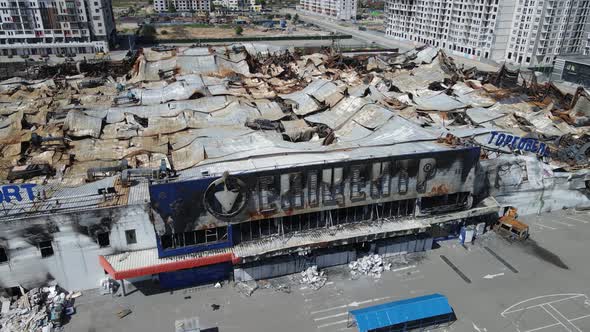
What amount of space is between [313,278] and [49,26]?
11927 centimetres

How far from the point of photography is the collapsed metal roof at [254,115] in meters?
38.9

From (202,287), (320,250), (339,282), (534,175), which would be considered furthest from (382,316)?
(534,175)

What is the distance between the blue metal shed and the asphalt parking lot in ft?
4.84

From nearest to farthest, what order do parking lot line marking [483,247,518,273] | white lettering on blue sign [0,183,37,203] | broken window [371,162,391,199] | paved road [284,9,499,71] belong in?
white lettering on blue sign [0,183,37,203] < broken window [371,162,391,199] < parking lot line marking [483,247,518,273] < paved road [284,9,499,71]

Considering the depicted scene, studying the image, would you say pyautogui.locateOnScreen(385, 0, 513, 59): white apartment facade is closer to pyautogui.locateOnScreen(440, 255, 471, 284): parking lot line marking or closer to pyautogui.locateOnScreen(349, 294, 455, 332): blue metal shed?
pyautogui.locateOnScreen(440, 255, 471, 284): parking lot line marking

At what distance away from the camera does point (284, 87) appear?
2790 inches

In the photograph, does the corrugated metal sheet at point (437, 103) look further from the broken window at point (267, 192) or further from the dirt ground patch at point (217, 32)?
the dirt ground patch at point (217, 32)

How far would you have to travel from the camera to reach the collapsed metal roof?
38.9m

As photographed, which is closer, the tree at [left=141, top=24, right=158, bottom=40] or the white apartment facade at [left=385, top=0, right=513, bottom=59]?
the white apartment facade at [left=385, top=0, right=513, bottom=59]

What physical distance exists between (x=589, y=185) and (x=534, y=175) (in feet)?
22.4

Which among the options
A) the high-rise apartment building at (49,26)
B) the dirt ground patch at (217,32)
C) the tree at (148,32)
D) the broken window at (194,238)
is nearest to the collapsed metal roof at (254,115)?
the broken window at (194,238)

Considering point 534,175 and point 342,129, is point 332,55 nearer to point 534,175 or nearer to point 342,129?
point 342,129

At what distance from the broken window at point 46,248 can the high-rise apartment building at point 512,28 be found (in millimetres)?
112477

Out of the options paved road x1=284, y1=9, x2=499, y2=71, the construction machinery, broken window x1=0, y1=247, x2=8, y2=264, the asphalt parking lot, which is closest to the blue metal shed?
the asphalt parking lot
